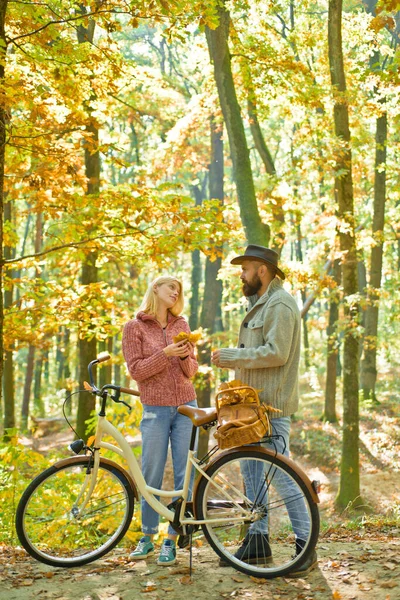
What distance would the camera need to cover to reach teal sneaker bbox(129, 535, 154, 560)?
473cm

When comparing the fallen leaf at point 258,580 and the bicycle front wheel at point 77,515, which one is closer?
the fallen leaf at point 258,580

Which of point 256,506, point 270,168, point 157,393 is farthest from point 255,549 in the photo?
point 270,168

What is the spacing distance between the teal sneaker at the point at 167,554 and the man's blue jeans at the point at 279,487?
2.10 feet

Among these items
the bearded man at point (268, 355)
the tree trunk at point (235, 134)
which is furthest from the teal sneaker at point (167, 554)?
the tree trunk at point (235, 134)

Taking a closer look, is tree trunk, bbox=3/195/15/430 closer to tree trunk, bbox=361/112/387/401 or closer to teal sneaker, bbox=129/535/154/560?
tree trunk, bbox=361/112/387/401

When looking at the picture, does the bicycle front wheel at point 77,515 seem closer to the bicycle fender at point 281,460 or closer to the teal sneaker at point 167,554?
the teal sneaker at point 167,554

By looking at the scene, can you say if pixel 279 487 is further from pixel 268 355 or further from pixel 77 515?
pixel 77 515

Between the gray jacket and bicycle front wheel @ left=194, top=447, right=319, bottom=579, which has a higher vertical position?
the gray jacket

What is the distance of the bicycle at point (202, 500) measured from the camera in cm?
418

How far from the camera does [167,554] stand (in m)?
4.59

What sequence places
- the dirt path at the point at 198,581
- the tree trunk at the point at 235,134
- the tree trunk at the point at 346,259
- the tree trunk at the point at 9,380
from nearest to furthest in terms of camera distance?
1. the dirt path at the point at 198,581
2. the tree trunk at the point at 235,134
3. the tree trunk at the point at 346,259
4. the tree trunk at the point at 9,380

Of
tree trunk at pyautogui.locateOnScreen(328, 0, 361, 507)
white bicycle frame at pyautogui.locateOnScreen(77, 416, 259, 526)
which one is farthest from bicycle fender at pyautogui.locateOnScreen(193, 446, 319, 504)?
tree trunk at pyautogui.locateOnScreen(328, 0, 361, 507)

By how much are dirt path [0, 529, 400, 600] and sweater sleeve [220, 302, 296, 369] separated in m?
1.39

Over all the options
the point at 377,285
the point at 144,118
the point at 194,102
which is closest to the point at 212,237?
the point at 194,102
